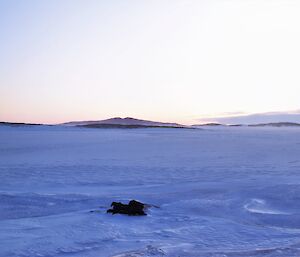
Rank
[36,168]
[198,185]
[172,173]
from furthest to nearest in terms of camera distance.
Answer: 1. [36,168]
2. [172,173]
3. [198,185]

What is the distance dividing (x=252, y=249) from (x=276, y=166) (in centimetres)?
859

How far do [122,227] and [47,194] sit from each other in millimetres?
3179

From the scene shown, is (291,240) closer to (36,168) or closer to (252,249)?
(252,249)

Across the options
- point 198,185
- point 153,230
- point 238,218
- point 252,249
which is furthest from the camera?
point 198,185

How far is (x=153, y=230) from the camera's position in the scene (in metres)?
5.84

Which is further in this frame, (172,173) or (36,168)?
(36,168)

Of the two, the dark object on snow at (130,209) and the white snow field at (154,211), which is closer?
the white snow field at (154,211)

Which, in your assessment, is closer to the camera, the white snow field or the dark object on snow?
the white snow field

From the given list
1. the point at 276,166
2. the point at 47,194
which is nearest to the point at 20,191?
the point at 47,194

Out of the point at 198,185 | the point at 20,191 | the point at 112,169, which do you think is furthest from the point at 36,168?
the point at 198,185

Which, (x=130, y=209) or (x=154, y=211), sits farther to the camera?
(x=154, y=211)

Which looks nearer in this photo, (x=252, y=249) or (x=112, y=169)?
(x=252, y=249)

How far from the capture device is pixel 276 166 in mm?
13062

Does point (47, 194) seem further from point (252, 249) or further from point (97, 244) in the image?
point (252, 249)
